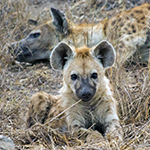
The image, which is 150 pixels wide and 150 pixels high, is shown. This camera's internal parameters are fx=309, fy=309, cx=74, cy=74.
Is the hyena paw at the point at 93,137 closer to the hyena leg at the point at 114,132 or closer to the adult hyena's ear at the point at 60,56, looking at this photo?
the hyena leg at the point at 114,132

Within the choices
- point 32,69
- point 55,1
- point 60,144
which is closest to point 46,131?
point 60,144

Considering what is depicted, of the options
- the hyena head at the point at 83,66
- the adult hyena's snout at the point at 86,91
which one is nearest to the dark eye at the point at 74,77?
the hyena head at the point at 83,66

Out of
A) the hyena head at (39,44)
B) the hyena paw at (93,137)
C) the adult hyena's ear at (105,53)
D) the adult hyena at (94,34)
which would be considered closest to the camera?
the hyena paw at (93,137)

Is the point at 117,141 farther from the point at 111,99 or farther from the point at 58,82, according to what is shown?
the point at 58,82

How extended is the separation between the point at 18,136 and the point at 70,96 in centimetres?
57

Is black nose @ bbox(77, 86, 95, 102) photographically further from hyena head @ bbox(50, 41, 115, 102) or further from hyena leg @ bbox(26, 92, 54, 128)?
hyena leg @ bbox(26, 92, 54, 128)

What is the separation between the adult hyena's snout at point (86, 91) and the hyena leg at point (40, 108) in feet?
1.65

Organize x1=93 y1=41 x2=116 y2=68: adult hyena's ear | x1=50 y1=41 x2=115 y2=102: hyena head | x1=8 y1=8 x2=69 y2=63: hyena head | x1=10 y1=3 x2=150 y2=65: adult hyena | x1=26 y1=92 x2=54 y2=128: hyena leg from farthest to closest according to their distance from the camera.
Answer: x1=8 y1=8 x2=69 y2=63: hyena head
x1=10 y1=3 x2=150 y2=65: adult hyena
x1=26 y1=92 x2=54 y2=128: hyena leg
x1=93 y1=41 x2=116 y2=68: adult hyena's ear
x1=50 y1=41 x2=115 y2=102: hyena head

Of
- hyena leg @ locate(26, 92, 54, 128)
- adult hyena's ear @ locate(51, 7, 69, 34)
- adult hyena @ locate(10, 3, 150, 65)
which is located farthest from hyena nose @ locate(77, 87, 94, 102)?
adult hyena's ear @ locate(51, 7, 69, 34)

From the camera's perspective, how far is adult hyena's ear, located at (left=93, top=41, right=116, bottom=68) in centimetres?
268

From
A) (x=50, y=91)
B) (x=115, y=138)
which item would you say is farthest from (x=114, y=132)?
(x=50, y=91)

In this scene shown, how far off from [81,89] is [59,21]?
2.15 metres

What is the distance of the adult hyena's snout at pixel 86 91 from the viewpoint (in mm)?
2443

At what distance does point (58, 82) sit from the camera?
4160 millimetres
